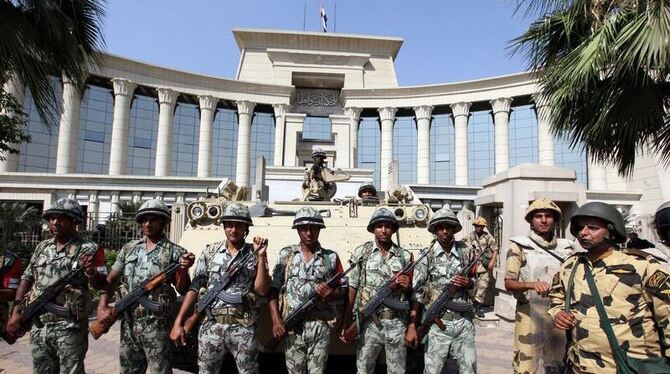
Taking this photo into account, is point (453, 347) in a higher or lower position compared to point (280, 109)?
lower

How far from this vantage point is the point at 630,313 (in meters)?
2.48

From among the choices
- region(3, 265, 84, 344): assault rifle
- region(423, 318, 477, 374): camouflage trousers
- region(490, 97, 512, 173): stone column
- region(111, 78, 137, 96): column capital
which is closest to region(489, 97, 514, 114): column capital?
region(490, 97, 512, 173): stone column

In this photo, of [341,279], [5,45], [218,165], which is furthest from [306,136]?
[341,279]

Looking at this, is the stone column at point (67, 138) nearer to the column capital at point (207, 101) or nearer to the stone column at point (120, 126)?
the stone column at point (120, 126)

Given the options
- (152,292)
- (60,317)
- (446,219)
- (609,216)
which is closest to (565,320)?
(609,216)

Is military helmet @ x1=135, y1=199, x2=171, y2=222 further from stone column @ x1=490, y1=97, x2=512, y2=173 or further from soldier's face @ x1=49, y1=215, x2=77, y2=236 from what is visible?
stone column @ x1=490, y1=97, x2=512, y2=173

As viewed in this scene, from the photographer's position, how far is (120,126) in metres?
28.9

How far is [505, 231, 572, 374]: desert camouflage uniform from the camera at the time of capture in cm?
350

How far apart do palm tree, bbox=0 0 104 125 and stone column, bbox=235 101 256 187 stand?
25.0m

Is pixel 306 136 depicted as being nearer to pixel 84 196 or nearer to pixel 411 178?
pixel 411 178

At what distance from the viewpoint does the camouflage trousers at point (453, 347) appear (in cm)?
355

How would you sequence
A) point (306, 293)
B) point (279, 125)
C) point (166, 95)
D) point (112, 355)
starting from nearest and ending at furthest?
point (306, 293)
point (112, 355)
point (166, 95)
point (279, 125)

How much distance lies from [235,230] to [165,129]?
2957 centimetres

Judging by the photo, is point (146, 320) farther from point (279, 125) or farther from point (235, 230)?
point (279, 125)
